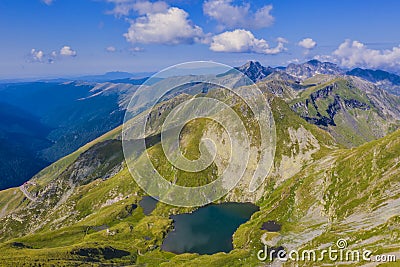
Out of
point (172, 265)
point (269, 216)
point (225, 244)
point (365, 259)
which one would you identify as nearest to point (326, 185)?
point (269, 216)

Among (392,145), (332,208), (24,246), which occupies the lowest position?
(24,246)

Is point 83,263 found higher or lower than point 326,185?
lower

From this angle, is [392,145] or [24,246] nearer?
[392,145]

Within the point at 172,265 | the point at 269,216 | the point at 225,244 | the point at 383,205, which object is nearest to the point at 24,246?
the point at 172,265

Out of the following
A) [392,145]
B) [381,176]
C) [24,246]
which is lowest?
[24,246]

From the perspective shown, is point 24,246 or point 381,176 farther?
point 24,246

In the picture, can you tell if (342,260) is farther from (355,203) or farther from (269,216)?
(269,216)

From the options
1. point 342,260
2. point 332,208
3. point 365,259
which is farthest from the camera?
point 332,208

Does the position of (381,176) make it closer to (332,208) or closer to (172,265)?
(332,208)

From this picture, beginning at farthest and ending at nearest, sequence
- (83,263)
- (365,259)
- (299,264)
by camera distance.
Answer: (83,263), (299,264), (365,259)
